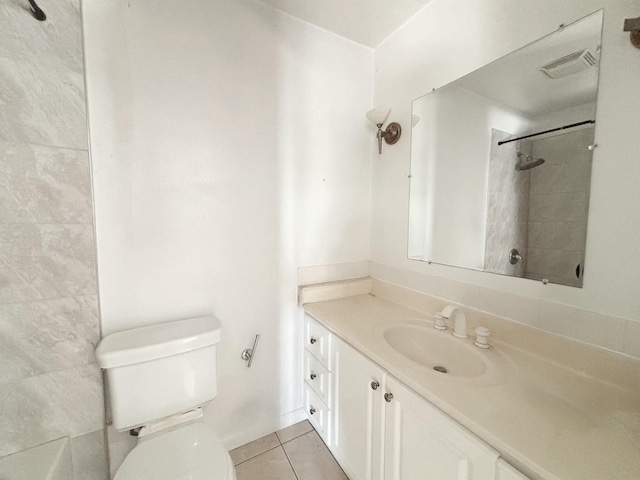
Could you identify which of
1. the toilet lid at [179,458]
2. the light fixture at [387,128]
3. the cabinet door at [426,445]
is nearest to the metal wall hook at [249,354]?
the toilet lid at [179,458]

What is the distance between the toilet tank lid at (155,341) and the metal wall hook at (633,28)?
1776 mm

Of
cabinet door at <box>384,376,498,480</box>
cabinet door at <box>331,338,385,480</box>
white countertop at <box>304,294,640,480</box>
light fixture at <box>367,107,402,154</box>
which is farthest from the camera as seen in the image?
light fixture at <box>367,107,402,154</box>

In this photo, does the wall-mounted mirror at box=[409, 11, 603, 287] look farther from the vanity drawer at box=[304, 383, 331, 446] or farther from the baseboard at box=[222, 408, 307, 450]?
the baseboard at box=[222, 408, 307, 450]

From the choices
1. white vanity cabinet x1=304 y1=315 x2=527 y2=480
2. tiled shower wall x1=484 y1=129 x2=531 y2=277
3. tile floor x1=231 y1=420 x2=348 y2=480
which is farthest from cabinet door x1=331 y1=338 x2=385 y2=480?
tiled shower wall x1=484 y1=129 x2=531 y2=277

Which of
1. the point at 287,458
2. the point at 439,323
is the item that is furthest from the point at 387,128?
the point at 287,458

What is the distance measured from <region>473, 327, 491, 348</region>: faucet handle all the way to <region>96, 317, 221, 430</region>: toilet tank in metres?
1.14

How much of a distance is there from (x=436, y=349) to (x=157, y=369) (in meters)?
1.24

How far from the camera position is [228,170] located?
1.26 m

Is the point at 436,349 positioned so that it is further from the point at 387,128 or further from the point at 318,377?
the point at 387,128

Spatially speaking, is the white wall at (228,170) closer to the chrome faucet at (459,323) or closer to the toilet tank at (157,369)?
the toilet tank at (157,369)

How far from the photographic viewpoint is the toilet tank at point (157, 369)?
0.94 m

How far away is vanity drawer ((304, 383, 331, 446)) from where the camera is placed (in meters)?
1.29

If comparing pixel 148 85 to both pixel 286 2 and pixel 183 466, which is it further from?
pixel 183 466

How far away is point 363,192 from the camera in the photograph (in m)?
1.71
